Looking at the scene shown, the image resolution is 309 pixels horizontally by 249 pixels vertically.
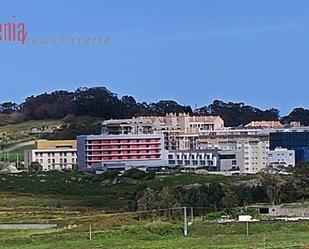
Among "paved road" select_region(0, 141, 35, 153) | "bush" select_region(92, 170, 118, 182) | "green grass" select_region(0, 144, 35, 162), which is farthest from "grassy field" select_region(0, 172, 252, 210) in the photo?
"paved road" select_region(0, 141, 35, 153)

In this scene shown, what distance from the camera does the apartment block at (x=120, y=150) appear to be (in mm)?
114938

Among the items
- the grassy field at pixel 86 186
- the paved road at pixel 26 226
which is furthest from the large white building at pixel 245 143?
the paved road at pixel 26 226

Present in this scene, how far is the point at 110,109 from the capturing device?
15700 centimetres

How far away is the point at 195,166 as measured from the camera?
10944cm

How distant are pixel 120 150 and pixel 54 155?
11.1 metres

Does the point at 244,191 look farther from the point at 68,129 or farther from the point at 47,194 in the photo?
the point at 68,129

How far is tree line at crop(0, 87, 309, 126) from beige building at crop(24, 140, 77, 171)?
30.9 metres

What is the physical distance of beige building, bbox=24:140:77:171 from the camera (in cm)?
11906

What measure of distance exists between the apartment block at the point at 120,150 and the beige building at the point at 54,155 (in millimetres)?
5337

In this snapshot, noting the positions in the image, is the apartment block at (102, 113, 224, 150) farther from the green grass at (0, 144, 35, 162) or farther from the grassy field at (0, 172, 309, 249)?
the grassy field at (0, 172, 309, 249)

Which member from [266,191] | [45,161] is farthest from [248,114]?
[266,191]

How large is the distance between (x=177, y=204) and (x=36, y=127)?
373 feet

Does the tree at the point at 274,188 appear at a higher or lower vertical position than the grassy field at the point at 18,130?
lower

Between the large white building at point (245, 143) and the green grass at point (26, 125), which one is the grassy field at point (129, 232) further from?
the green grass at point (26, 125)
